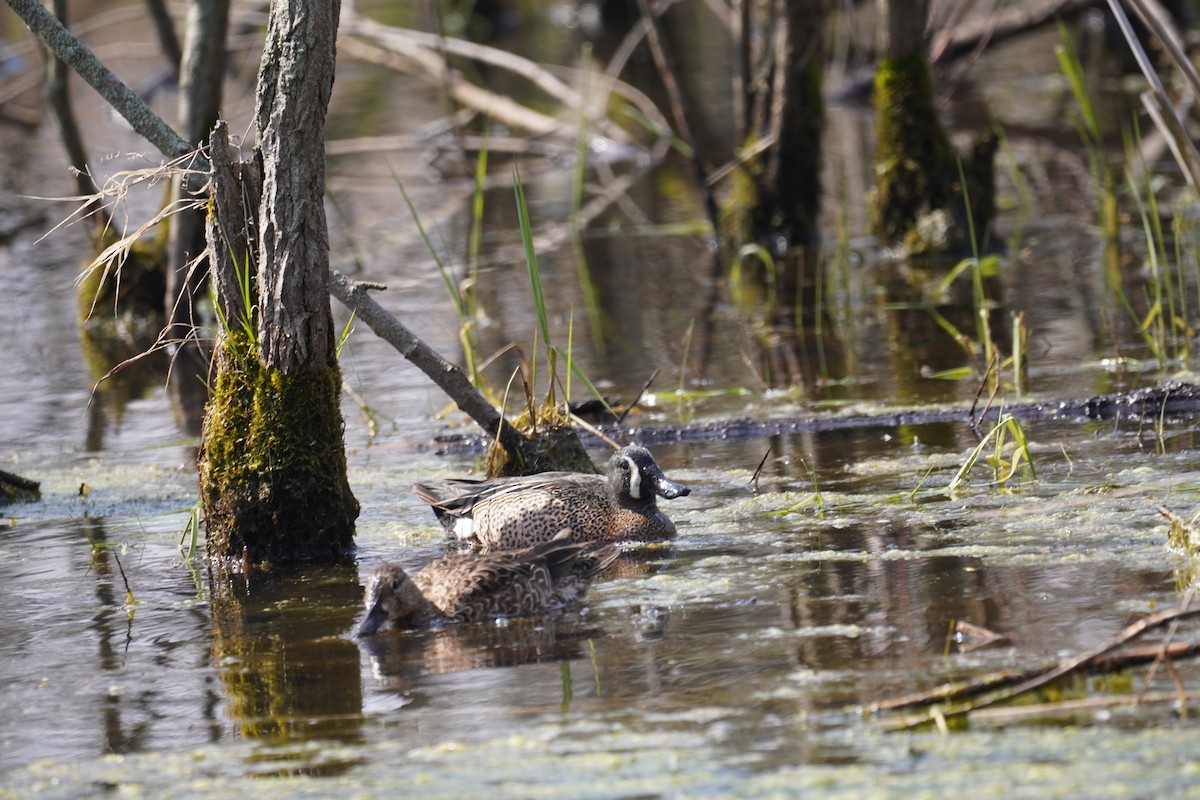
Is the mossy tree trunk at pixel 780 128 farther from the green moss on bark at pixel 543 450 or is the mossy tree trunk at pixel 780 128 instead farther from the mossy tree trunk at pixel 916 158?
the green moss on bark at pixel 543 450

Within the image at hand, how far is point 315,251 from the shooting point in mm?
6152

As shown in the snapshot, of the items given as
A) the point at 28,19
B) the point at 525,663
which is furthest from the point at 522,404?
the point at 525,663

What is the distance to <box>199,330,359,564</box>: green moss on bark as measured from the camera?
6.28m

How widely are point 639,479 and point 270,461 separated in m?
1.38

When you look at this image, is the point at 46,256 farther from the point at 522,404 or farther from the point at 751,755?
the point at 751,755

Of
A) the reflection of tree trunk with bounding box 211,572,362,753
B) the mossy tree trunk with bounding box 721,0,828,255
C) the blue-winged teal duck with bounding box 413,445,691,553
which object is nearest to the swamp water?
the reflection of tree trunk with bounding box 211,572,362,753

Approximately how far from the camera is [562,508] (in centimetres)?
652

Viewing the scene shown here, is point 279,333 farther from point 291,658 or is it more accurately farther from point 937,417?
point 937,417

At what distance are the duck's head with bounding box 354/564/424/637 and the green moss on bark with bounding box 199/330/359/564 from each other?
981 mm

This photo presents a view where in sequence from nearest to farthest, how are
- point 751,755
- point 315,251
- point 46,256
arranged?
point 751,755 < point 315,251 < point 46,256

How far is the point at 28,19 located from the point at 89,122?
17.7 m

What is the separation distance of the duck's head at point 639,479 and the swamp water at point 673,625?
0.22m

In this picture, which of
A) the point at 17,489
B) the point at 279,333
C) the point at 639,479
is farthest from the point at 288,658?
the point at 17,489

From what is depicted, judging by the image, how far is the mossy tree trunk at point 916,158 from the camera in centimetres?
1198
